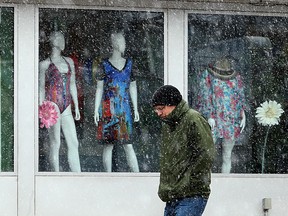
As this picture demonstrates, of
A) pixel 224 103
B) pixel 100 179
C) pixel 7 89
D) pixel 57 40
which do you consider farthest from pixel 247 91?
pixel 7 89

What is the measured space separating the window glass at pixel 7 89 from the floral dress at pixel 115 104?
1.17 metres

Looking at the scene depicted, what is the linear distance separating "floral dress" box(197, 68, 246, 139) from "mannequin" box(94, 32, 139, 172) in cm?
100

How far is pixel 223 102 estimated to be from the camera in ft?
39.6

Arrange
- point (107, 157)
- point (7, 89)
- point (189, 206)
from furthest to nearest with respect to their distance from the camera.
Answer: point (107, 157) < point (7, 89) < point (189, 206)

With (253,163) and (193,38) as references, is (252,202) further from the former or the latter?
(193,38)

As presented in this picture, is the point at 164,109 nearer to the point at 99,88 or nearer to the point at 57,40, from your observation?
the point at 99,88

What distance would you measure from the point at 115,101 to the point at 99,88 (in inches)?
11.1

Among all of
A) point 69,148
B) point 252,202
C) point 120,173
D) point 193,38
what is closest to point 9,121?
point 69,148

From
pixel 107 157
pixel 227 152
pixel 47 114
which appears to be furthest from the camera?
pixel 227 152

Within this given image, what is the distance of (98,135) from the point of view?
11750 mm

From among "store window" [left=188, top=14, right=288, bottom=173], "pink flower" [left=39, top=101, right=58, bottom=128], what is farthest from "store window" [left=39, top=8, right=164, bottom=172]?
"store window" [left=188, top=14, right=288, bottom=173]

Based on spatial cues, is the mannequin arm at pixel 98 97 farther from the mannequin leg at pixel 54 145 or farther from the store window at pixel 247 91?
the store window at pixel 247 91

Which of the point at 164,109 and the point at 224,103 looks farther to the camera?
the point at 224,103

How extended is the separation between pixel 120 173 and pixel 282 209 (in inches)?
88.7
